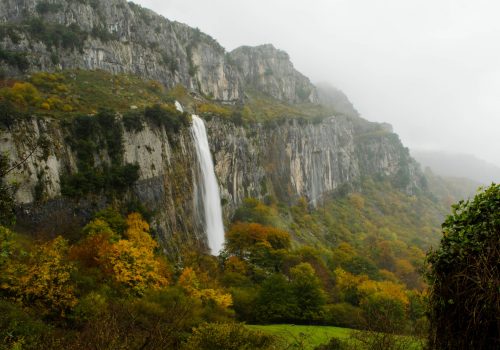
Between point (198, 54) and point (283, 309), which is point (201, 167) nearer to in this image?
point (283, 309)

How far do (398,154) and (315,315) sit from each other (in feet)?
568

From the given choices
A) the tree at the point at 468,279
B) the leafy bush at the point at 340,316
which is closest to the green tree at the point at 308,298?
the leafy bush at the point at 340,316

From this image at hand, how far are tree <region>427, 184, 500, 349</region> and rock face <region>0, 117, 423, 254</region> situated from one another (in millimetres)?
10724

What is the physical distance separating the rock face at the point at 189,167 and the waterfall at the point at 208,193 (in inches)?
103

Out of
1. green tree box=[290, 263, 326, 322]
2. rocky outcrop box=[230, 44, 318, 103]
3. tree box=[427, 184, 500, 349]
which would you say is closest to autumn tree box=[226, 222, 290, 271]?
green tree box=[290, 263, 326, 322]

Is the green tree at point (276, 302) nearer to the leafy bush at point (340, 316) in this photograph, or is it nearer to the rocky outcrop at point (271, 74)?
the leafy bush at point (340, 316)

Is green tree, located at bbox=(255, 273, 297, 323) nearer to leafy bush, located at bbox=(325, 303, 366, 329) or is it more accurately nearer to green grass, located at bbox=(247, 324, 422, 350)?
green grass, located at bbox=(247, 324, 422, 350)

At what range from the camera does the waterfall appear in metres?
68.2

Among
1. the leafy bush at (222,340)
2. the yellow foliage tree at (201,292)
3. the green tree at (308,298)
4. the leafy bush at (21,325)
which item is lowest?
the green tree at (308,298)

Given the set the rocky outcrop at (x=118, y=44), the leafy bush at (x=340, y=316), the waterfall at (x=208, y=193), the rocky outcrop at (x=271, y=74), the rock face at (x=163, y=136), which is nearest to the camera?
the leafy bush at (x=340, y=316)

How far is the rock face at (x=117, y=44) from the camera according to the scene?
7443cm

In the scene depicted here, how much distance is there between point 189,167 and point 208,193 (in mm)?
7227

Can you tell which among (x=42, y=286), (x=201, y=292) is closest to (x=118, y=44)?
(x=201, y=292)

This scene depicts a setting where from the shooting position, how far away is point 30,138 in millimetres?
43406
